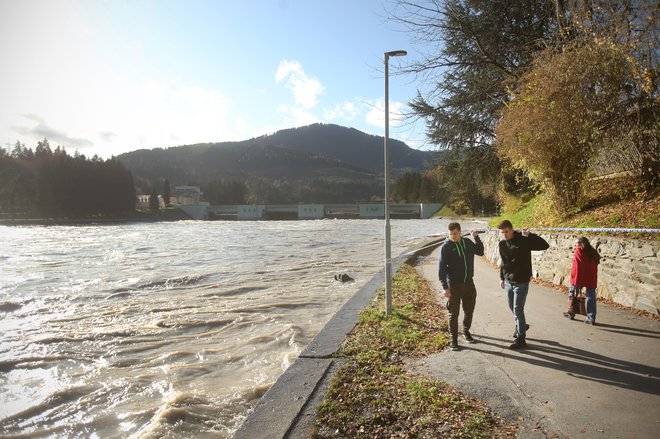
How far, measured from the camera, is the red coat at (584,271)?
684 centimetres

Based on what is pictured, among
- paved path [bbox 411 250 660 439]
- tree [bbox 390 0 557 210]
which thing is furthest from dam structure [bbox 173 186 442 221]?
paved path [bbox 411 250 660 439]

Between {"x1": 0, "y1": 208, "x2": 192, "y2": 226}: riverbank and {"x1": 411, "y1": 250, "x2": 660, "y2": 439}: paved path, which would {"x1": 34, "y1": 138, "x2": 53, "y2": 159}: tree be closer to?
{"x1": 0, "y1": 208, "x2": 192, "y2": 226}: riverbank

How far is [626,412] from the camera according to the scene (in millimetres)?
3824

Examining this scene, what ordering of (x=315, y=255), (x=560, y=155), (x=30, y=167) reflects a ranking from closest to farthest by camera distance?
(x=560, y=155) < (x=315, y=255) < (x=30, y=167)

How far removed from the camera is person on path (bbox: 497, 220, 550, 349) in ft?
18.9

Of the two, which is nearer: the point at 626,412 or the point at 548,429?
the point at 548,429

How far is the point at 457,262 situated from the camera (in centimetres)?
588

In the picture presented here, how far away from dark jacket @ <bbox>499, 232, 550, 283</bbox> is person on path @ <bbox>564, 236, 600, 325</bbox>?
1484mm

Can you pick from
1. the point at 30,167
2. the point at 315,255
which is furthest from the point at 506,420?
the point at 30,167

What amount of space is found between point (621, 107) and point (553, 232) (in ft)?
11.1

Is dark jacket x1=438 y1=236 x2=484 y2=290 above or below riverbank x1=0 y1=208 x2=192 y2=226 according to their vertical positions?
above

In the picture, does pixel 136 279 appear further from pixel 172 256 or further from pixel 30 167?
pixel 30 167

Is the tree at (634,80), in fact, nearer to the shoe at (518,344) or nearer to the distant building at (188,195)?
the shoe at (518,344)

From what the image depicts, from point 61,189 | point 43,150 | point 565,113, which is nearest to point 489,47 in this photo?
point 565,113
